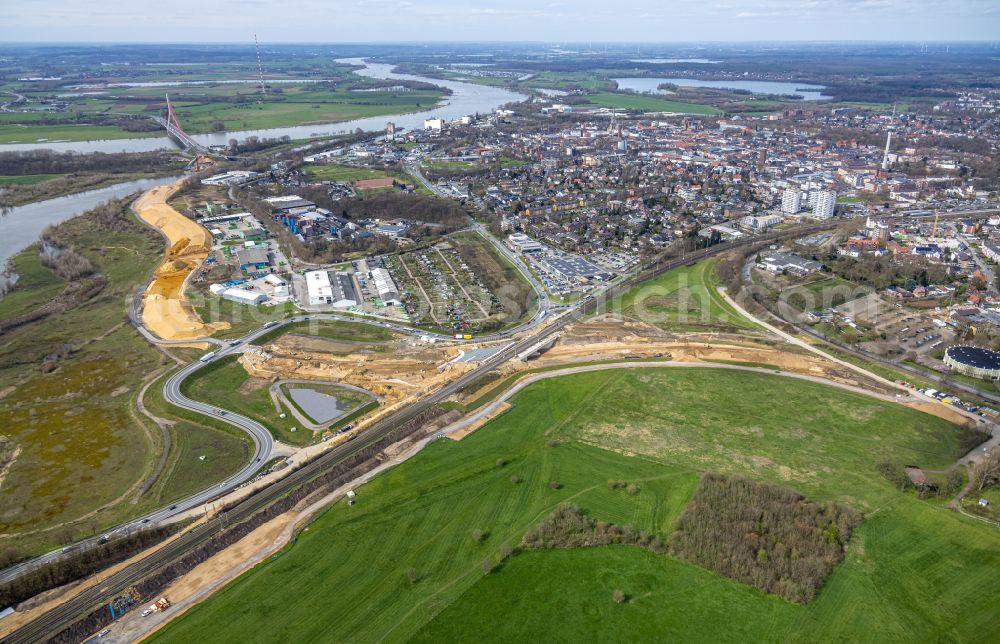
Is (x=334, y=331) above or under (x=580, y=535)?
above

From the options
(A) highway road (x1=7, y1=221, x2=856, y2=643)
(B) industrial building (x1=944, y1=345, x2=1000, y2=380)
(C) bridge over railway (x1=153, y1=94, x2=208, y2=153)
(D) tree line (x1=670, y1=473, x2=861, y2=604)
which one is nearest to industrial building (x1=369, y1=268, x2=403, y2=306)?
(A) highway road (x1=7, y1=221, x2=856, y2=643)

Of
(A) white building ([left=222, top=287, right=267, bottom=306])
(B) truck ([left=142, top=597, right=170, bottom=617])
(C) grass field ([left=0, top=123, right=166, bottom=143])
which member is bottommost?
(B) truck ([left=142, top=597, right=170, bottom=617])

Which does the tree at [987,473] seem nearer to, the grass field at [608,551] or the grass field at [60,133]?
the grass field at [608,551]

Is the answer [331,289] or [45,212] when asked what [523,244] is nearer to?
[331,289]

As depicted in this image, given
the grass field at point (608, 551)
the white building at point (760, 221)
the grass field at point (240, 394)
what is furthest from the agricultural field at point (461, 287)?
the white building at point (760, 221)

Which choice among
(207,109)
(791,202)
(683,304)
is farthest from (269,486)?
(207,109)

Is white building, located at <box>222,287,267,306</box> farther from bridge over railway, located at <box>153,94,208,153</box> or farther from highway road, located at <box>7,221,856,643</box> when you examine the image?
bridge over railway, located at <box>153,94,208,153</box>
